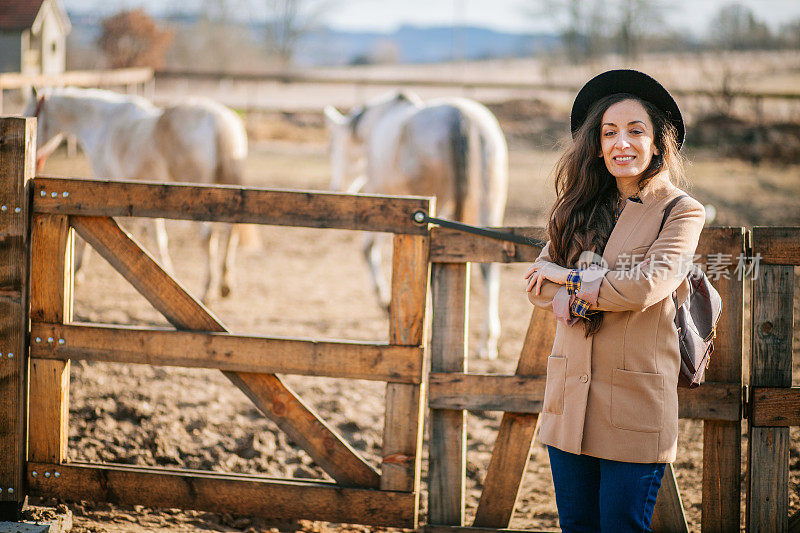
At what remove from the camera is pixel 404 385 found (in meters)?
2.79

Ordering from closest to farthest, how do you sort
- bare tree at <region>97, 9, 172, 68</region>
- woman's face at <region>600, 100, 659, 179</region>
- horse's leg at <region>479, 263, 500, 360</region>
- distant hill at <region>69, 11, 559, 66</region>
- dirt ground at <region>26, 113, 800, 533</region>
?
1. woman's face at <region>600, 100, 659, 179</region>
2. dirt ground at <region>26, 113, 800, 533</region>
3. horse's leg at <region>479, 263, 500, 360</region>
4. bare tree at <region>97, 9, 172, 68</region>
5. distant hill at <region>69, 11, 559, 66</region>

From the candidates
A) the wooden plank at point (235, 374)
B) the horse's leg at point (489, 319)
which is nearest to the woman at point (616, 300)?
the wooden plank at point (235, 374)

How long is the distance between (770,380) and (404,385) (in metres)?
1.34

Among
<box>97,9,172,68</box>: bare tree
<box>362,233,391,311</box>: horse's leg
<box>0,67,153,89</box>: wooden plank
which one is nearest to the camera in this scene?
<box>362,233,391,311</box>: horse's leg

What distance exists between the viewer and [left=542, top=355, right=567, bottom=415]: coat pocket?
2.15 meters

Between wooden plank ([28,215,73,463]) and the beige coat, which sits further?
wooden plank ([28,215,73,463])

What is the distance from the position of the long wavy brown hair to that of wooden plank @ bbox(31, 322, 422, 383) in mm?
786

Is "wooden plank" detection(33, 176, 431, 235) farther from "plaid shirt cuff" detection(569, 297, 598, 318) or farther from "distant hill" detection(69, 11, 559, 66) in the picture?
"distant hill" detection(69, 11, 559, 66)

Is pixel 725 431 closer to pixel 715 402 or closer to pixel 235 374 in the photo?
pixel 715 402

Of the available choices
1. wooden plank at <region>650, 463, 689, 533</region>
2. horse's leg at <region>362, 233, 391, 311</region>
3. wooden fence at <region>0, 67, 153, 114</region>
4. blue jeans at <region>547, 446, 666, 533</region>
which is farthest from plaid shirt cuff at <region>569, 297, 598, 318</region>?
wooden fence at <region>0, 67, 153, 114</region>

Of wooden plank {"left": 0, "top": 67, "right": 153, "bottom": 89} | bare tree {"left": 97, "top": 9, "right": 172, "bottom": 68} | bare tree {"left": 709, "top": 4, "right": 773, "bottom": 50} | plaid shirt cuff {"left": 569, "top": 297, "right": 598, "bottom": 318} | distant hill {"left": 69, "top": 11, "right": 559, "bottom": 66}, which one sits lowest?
plaid shirt cuff {"left": 569, "top": 297, "right": 598, "bottom": 318}

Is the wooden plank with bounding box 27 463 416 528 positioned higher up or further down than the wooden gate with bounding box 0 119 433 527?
further down

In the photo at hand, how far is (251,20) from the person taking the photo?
41281 millimetres

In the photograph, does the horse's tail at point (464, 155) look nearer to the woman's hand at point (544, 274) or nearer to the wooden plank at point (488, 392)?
the wooden plank at point (488, 392)
